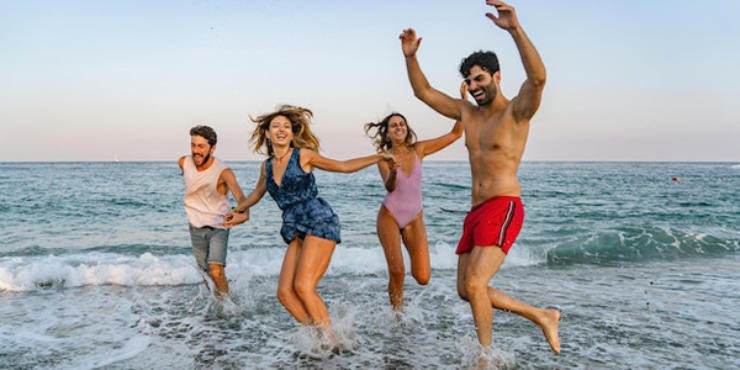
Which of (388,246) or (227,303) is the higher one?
(388,246)

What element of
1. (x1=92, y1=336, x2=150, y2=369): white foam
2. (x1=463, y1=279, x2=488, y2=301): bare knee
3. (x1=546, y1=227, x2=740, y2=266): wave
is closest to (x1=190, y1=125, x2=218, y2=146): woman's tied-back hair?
(x1=92, y1=336, x2=150, y2=369): white foam

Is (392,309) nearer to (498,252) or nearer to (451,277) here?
(498,252)

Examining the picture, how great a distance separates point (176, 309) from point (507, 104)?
5.06 m

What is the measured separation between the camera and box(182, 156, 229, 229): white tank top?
21.1ft

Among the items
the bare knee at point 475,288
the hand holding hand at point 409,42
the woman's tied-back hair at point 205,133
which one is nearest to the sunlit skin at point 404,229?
the hand holding hand at point 409,42

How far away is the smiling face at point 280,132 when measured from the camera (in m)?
5.20

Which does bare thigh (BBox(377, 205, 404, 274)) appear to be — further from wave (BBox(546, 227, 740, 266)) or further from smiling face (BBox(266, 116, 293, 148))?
wave (BBox(546, 227, 740, 266))

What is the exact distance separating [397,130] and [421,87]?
1.20 metres

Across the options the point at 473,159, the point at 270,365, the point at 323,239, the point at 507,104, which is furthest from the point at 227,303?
the point at 507,104

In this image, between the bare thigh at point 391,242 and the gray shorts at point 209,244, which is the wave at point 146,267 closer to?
the gray shorts at point 209,244

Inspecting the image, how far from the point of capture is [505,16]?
390 centimetres

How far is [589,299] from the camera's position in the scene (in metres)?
7.71

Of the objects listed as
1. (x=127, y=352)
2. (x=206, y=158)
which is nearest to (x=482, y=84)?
(x=206, y=158)

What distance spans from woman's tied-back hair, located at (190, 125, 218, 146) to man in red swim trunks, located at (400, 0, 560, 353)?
3206 millimetres
